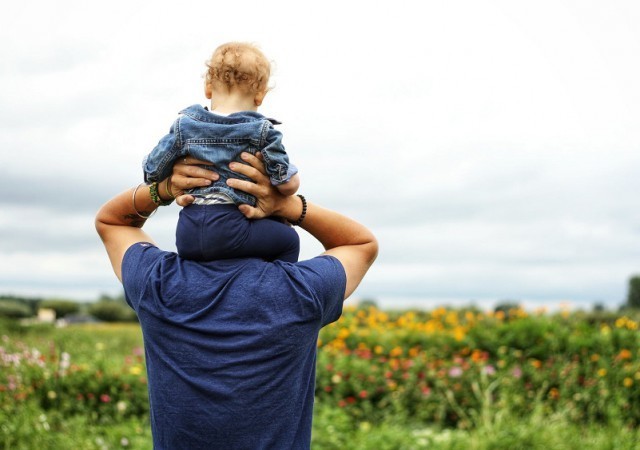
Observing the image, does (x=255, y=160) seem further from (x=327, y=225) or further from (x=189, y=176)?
(x=327, y=225)

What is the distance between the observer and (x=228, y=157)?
2129 mm

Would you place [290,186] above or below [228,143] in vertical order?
below

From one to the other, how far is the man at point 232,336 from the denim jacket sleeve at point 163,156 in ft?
0.13

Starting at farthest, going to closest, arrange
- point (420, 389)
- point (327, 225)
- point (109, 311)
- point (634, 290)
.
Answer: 1. point (634, 290)
2. point (109, 311)
3. point (420, 389)
4. point (327, 225)

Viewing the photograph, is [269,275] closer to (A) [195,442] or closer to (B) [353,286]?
(B) [353,286]

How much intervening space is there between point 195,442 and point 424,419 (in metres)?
5.30

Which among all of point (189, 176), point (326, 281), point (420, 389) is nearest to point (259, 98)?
point (189, 176)

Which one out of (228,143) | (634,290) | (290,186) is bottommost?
(634,290)

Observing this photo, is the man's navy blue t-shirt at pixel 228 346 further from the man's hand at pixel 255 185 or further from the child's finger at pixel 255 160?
the child's finger at pixel 255 160

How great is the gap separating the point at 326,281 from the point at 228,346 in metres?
0.34

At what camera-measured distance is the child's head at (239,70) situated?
2188mm

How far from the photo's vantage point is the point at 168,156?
2184 millimetres

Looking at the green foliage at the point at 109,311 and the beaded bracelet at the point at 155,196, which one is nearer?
the beaded bracelet at the point at 155,196

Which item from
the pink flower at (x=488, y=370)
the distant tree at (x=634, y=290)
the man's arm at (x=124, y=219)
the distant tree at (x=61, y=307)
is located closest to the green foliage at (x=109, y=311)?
the distant tree at (x=61, y=307)
